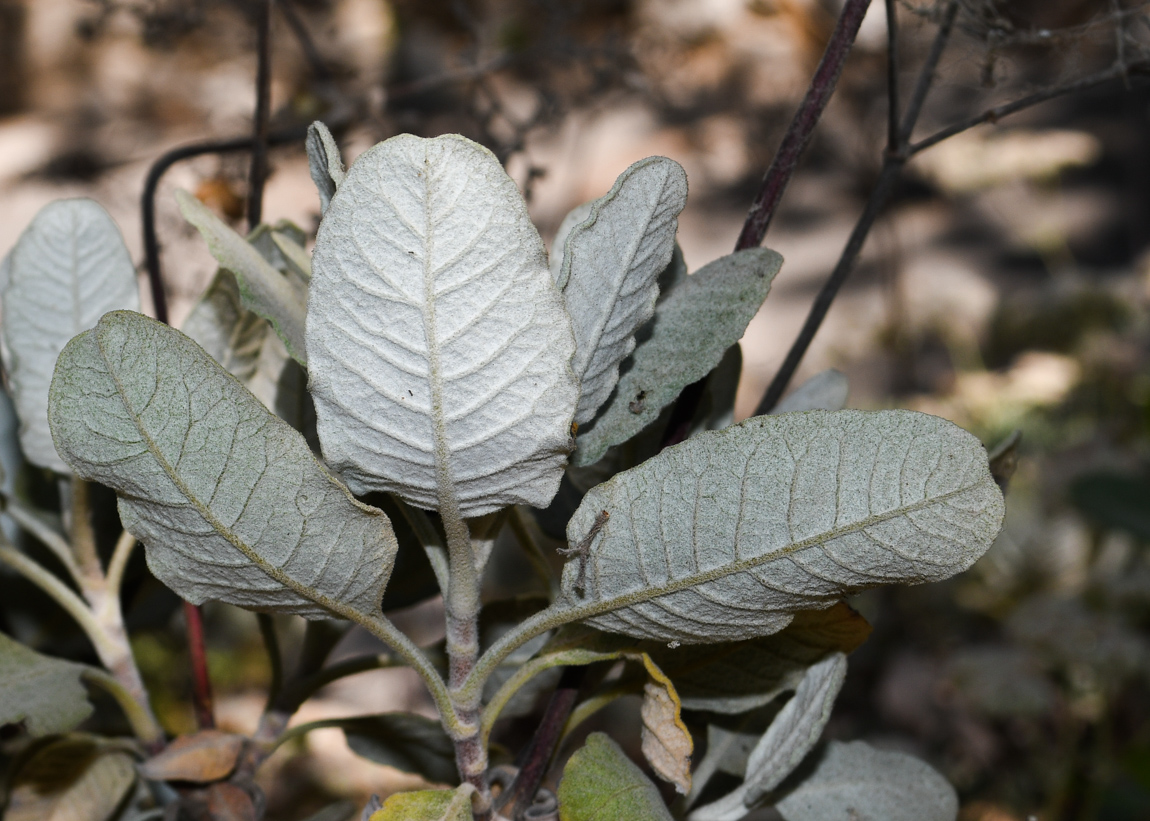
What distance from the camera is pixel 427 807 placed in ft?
1.05

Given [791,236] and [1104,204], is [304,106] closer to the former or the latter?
[791,236]

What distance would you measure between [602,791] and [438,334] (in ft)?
0.56

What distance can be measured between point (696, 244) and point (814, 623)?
9.49 ft

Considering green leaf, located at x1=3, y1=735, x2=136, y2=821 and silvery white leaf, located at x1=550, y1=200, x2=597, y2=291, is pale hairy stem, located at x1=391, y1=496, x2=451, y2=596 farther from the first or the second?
green leaf, located at x1=3, y1=735, x2=136, y2=821

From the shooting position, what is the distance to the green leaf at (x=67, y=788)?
443mm

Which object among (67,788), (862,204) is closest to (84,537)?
(67,788)

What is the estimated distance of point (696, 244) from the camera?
3164mm

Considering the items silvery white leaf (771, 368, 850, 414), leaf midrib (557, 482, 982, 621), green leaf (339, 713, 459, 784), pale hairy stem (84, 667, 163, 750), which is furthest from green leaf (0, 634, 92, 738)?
silvery white leaf (771, 368, 850, 414)

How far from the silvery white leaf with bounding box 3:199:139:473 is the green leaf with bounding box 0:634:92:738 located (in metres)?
0.08

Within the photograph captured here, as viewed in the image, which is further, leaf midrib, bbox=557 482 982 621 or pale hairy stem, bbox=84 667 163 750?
pale hairy stem, bbox=84 667 163 750

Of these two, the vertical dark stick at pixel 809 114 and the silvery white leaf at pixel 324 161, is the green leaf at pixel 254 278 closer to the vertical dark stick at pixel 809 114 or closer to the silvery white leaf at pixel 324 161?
the silvery white leaf at pixel 324 161

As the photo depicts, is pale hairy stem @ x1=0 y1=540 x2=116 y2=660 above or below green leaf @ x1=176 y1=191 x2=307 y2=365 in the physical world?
below

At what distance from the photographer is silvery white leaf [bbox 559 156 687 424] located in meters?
0.29

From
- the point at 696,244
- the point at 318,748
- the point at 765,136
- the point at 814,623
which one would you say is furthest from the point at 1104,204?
the point at 814,623
